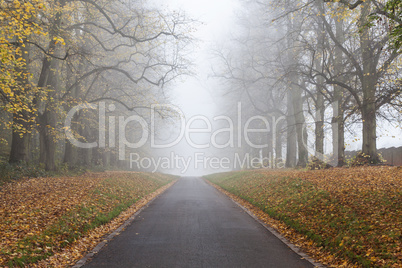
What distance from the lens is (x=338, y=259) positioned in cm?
561

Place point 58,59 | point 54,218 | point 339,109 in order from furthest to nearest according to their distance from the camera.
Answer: point 58,59 < point 339,109 < point 54,218

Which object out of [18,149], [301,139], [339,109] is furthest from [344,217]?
[301,139]

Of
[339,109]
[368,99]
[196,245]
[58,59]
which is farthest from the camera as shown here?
[58,59]

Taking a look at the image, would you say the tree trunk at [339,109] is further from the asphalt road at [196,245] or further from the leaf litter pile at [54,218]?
the leaf litter pile at [54,218]

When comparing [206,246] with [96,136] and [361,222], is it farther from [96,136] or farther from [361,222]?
[96,136]

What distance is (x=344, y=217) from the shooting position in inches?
282

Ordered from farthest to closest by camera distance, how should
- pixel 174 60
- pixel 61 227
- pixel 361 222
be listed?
pixel 174 60 → pixel 61 227 → pixel 361 222

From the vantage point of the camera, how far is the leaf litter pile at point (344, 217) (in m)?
5.48

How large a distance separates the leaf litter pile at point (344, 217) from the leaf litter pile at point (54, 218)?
4885mm

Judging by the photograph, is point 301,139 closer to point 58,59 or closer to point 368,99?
point 368,99

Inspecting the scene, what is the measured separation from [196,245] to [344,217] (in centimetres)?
359

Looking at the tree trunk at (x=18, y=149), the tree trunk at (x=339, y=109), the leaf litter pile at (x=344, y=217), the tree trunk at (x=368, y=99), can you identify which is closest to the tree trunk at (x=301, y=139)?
the tree trunk at (x=339, y=109)

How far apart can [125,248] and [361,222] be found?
516 centimetres

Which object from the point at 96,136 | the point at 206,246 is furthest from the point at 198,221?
the point at 96,136
